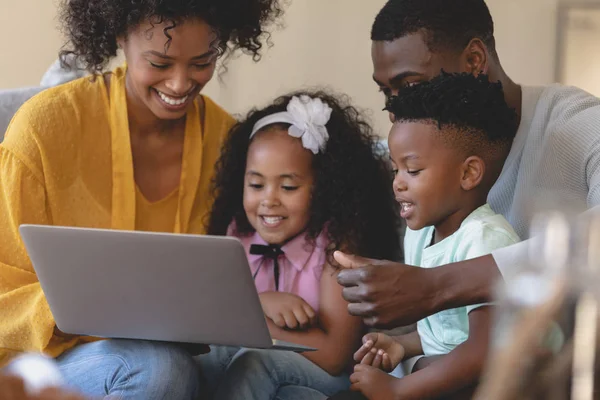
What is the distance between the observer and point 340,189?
171 centimetres

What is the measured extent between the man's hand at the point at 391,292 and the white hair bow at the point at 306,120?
1.87 feet

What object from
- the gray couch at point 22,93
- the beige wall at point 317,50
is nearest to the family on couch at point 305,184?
the gray couch at point 22,93

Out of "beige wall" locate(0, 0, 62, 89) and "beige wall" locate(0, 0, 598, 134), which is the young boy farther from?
"beige wall" locate(0, 0, 62, 89)

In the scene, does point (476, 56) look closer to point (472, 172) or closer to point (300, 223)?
point (472, 172)

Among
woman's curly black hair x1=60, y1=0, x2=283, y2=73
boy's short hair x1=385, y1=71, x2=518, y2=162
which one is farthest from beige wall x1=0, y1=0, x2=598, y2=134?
boy's short hair x1=385, y1=71, x2=518, y2=162

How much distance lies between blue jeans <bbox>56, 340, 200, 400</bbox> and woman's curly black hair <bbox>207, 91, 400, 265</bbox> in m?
0.40

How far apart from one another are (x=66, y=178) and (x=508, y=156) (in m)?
0.86

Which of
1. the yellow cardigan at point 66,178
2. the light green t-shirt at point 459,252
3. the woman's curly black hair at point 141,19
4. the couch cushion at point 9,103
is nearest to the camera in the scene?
the light green t-shirt at point 459,252

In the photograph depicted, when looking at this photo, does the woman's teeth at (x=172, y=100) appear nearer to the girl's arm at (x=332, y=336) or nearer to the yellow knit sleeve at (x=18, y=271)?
the yellow knit sleeve at (x=18, y=271)

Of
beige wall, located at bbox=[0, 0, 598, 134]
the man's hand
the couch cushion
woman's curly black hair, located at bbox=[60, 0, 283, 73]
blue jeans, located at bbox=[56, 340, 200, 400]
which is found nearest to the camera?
the man's hand

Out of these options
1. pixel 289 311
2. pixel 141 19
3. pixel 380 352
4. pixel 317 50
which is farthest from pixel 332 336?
pixel 317 50

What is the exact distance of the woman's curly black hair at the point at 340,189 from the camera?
170 centimetres

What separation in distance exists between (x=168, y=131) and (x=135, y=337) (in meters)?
0.57

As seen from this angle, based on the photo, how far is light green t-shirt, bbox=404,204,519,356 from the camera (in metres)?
1.27
